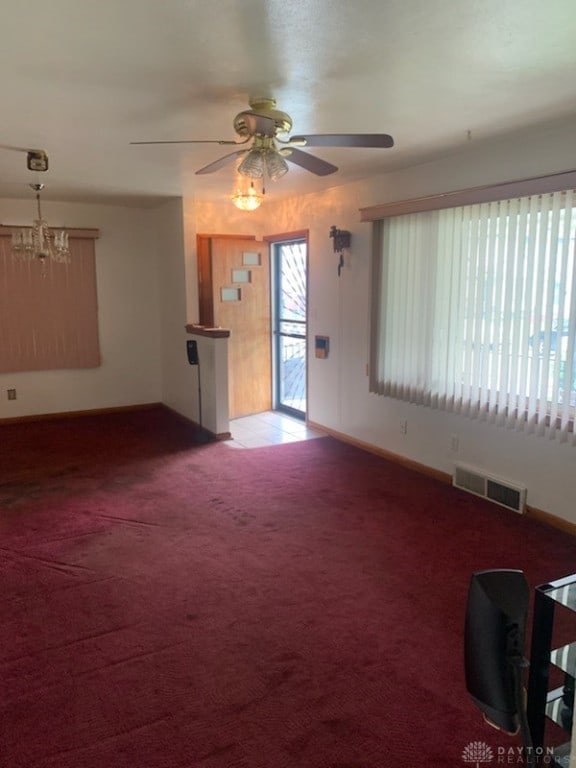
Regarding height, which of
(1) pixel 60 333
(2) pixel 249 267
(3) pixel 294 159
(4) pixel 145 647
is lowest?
(4) pixel 145 647

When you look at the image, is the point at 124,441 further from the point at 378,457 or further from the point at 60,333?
the point at 378,457

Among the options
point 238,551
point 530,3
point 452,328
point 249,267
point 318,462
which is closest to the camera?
point 530,3

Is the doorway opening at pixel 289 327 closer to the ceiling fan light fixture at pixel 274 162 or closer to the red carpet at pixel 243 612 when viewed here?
the red carpet at pixel 243 612

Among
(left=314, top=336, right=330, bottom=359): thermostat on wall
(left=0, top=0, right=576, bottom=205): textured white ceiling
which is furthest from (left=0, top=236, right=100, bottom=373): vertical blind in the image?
(left=314, top=336, right=330, bottom=359): thermostat on wall

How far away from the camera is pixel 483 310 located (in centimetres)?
379

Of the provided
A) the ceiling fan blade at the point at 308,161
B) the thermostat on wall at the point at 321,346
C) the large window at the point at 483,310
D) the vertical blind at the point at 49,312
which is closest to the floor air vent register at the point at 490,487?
the large window at the point at 483,310

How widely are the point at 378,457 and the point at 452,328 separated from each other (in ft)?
4.67

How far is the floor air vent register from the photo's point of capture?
3723 millimetres

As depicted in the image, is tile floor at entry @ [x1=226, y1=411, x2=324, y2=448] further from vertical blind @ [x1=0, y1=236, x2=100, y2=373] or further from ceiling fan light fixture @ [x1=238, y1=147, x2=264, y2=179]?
ceiling fan light fixture @ [x1=238, y1=147, x2=264, y2=179]

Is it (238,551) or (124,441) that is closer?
(238,551)

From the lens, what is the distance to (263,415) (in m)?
6.43

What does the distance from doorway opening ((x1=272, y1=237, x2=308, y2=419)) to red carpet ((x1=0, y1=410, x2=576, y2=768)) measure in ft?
6.30

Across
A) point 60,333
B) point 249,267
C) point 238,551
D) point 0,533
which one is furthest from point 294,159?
point 60,333

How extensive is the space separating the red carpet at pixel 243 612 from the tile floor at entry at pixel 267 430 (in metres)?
0.78
